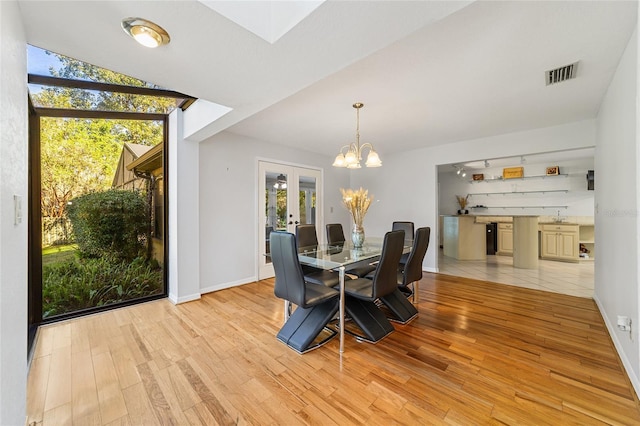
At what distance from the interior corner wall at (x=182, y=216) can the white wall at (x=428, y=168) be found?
12.3 ft

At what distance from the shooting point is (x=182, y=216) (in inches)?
131

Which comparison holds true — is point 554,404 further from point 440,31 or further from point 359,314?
point 440,31

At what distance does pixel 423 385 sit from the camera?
1747 millimetres

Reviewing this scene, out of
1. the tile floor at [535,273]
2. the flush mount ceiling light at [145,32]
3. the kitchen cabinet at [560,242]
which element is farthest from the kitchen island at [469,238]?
the flush mount ceiling light at [145,32]

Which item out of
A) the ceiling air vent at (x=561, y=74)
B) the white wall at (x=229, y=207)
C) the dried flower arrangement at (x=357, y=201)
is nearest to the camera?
the ceiling air vent at (x=561, y=74)

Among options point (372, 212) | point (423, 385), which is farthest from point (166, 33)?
point (372, 212)

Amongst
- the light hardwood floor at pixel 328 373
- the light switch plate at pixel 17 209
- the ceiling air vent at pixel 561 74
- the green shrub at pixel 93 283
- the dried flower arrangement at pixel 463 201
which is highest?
the ceiling air vent at pixel 561 74

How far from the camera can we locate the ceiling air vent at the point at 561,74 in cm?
217

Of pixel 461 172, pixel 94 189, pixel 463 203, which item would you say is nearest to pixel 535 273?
pixel 463 203

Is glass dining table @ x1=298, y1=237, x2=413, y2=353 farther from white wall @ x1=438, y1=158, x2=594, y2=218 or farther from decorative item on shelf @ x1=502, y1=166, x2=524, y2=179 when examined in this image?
decorative item on shelf @ x1=502, y1=166, x2=524, y2=179

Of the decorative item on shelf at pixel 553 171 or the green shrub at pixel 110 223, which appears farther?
the decorative item on shelf at pixel 553 171

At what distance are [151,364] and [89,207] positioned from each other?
6.78ft

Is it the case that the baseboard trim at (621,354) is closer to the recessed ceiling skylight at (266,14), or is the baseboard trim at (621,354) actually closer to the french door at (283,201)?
the recessed ceiling skylight at (266,14)

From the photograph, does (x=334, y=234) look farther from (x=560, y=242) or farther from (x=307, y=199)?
(x=560, y=242)
